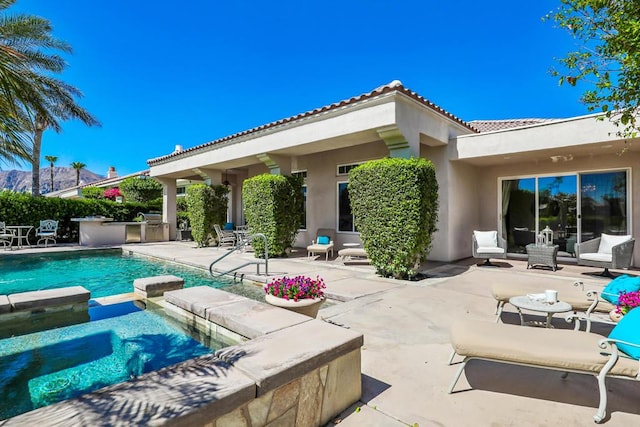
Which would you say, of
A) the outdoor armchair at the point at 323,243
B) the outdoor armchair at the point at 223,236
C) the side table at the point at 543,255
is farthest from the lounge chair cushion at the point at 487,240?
the outdoor armchair at the point at 223,236

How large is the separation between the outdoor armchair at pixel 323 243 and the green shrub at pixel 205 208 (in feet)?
17.3

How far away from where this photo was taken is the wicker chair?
25.5 feet

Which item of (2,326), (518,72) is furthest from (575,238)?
(2,326)

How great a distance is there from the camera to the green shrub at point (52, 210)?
50.3 ft

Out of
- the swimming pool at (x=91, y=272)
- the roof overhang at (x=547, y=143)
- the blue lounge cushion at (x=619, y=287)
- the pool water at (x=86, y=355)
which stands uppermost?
the roof overhang at (x=547, y=143)

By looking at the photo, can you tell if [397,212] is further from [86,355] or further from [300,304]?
[86,355]

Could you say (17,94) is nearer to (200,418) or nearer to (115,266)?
(200,418)

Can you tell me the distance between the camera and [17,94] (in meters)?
4.22

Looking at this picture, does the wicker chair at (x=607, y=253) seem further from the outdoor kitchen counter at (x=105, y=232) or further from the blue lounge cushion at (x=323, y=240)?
the outdoor kitchen counter at (x=105, y=232)

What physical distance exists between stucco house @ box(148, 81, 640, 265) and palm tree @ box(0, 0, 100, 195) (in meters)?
6.53

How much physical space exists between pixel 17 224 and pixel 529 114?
27.7 m

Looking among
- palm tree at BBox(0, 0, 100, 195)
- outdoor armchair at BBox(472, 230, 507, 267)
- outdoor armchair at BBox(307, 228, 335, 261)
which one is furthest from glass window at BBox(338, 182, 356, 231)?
palm tree at BBox(0, 0, 100, 195)

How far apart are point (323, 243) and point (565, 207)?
27.1 ft

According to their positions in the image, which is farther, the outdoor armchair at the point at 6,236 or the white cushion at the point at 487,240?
the outdoor armchair at the point at 6,236
